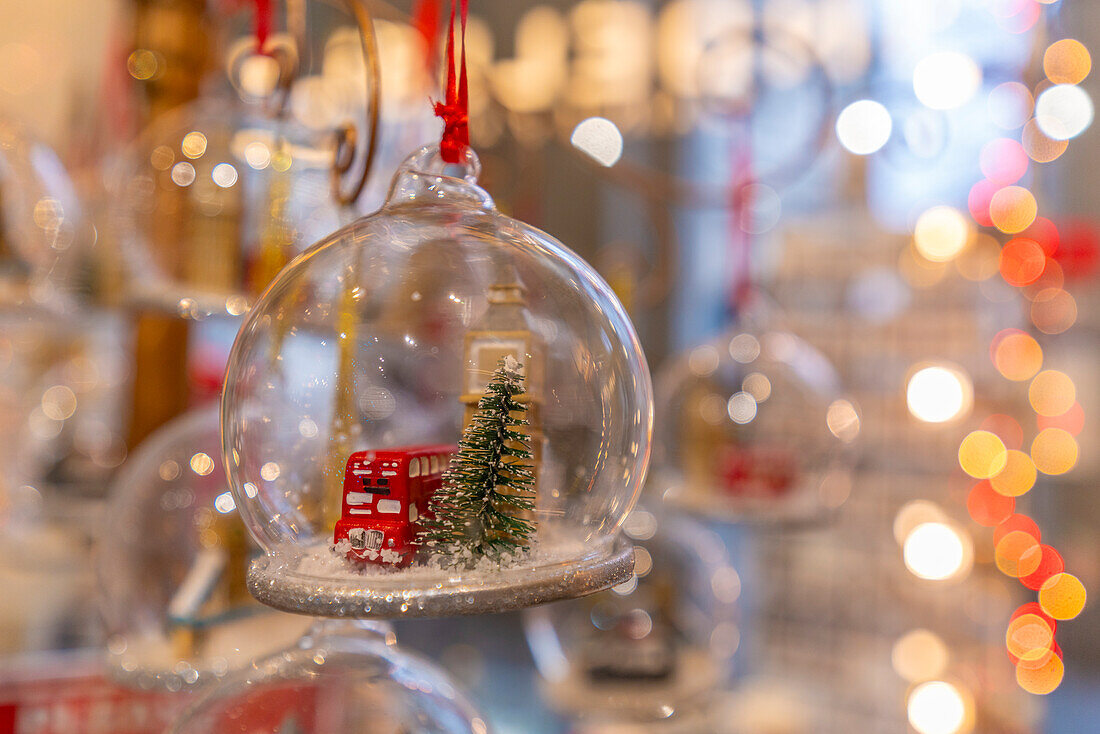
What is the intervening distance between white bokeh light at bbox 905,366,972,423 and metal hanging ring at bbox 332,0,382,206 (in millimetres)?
2856

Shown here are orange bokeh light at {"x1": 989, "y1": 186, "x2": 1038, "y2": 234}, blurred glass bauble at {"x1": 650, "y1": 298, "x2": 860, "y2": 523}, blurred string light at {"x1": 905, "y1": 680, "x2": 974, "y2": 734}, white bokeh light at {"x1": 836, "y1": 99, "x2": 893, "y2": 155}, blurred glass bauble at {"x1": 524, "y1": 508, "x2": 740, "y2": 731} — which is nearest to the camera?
blurred glass bauble at {"x1": 524, "y1": 508, "x2": 740, "y2": 731}

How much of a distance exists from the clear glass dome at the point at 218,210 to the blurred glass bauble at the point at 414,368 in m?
0.40

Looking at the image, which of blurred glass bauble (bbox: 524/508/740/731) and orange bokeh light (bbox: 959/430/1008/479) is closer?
blurred glass bauble (bbox: 524/508/740/731)

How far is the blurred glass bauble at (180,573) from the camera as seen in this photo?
3.18ft

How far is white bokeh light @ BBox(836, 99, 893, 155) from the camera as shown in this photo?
177 centimetres

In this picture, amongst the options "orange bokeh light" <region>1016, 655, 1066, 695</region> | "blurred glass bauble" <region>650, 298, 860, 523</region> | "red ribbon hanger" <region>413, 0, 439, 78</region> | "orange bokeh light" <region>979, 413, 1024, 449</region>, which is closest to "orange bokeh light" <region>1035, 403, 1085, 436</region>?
"orange bokeh light" <region>979, 413, 1024, 449</region>

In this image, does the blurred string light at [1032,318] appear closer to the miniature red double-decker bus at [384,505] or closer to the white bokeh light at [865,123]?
the white bokeh light at [865,123]

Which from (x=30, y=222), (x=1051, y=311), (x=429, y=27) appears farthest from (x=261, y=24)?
(x=1051, y=311)

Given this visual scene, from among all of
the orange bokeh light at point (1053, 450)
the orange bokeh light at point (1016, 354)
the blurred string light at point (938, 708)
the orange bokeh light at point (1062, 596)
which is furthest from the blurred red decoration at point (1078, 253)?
the blurred string light at point (938, 708)

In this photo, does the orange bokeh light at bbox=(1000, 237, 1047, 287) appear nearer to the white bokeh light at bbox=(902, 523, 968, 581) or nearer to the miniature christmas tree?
the white bokeh light at bbox=(902, 523, 968, 581)

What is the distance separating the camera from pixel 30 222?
112cm

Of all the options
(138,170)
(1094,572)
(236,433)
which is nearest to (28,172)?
(138,170)

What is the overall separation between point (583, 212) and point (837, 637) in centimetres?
205

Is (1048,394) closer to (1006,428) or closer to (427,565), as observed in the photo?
(1006,428)
